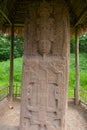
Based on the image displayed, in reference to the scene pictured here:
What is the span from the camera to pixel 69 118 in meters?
9.06

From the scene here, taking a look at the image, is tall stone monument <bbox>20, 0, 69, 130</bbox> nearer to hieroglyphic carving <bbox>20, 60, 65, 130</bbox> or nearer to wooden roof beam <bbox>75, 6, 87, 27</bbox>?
hieroglyphic carving <bbox>20, 60, 65, 130</bbox>

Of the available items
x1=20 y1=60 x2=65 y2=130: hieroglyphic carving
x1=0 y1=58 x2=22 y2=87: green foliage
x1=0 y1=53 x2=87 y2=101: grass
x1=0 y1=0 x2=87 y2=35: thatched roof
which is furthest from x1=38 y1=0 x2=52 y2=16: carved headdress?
x1=0 y1=58 x2=22 y2=87: green foliage

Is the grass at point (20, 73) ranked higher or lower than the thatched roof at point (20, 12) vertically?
lower

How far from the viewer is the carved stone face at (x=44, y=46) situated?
701cm

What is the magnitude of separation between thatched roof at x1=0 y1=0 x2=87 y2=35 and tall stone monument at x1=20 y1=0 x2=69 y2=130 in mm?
1460

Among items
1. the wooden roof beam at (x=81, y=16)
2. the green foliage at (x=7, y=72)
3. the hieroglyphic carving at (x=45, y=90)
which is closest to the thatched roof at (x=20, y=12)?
the wooden roof beam at (x=81, y=16)

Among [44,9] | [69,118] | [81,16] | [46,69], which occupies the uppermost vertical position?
[81,16]

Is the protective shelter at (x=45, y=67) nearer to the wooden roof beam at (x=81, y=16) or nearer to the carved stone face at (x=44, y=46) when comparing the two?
the carved stone face at (x=44, y=46)

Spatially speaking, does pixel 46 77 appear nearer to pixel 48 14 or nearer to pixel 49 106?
pixel 49 106

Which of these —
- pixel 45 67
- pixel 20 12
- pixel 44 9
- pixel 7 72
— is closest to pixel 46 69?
pixel 45 67

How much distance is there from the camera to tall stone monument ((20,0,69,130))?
22.9ft

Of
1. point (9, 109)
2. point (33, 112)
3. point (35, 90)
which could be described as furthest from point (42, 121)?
point (9, 109)

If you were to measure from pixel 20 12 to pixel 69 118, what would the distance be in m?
4.19

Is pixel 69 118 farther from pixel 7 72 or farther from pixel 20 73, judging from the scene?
pixel 7 72
